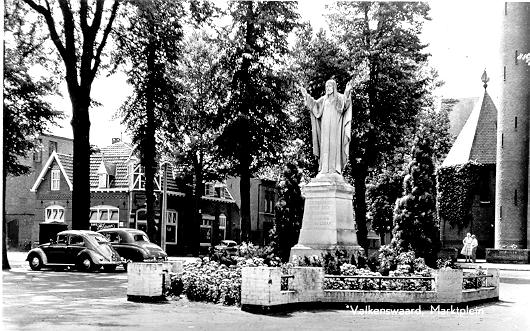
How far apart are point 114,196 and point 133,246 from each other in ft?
75.8

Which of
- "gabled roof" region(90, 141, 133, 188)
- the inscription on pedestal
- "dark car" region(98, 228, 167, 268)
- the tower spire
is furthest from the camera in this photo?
the tower spire

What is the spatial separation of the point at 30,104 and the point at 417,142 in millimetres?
19969

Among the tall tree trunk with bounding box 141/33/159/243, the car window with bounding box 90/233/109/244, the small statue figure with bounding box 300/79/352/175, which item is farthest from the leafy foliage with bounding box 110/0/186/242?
the small statue figure with bounding box 300/79/352/175

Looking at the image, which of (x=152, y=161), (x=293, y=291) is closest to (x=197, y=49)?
(x=152, y=161)

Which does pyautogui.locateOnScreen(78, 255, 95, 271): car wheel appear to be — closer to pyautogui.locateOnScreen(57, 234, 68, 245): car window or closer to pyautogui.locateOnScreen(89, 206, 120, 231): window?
pyautogui.locateOnScreen(57, 234, 68, 245): car window

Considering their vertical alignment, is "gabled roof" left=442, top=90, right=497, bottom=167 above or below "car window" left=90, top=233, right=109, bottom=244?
above

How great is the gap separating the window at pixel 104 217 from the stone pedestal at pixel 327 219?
35.3 metres

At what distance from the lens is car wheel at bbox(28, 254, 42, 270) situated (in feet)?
87.2

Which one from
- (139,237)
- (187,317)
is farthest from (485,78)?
(187,317)

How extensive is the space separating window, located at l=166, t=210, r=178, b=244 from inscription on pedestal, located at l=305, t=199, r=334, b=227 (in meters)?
35.4

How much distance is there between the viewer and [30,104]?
2719 centimetres

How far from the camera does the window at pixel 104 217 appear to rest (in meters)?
51.7

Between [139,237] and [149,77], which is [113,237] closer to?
[139,237]

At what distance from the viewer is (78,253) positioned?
26438 millimetres
